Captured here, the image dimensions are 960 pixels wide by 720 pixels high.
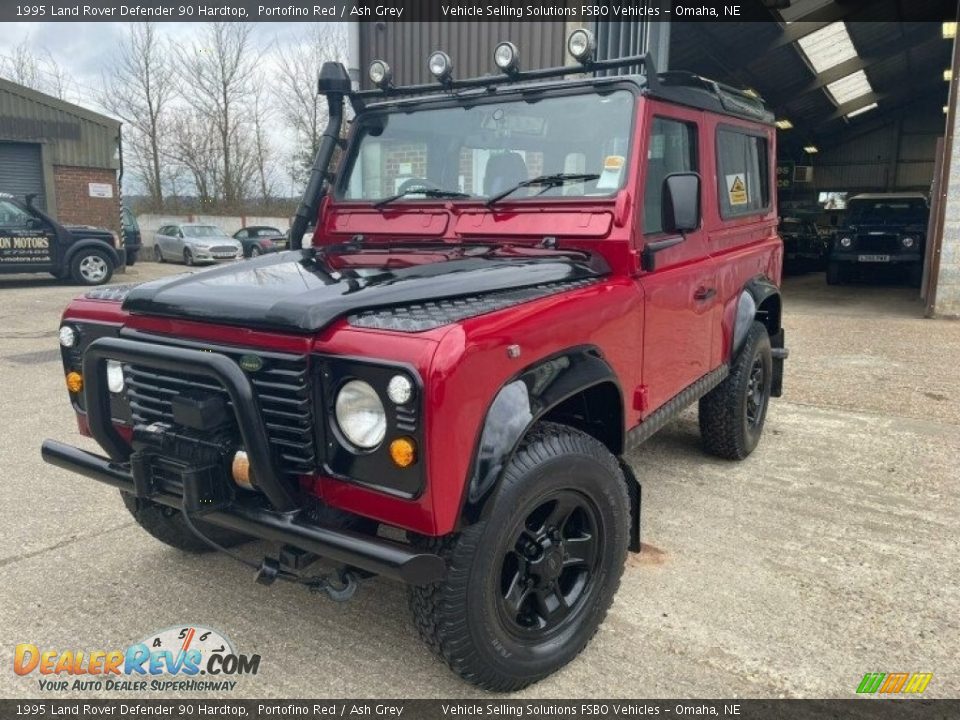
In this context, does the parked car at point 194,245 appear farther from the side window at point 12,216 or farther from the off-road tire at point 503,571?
the off-road tire at point 503,571

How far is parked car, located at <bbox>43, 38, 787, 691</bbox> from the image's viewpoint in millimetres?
2080

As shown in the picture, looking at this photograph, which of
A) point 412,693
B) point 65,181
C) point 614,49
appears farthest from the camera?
point 65,181

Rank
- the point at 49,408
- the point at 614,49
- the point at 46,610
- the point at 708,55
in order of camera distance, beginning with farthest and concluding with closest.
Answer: the point at 708,55 → the point at 614,49 → the point at 49,408 → the point at 46,610

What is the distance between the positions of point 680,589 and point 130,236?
65.6 ft

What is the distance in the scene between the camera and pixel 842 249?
15.3 m

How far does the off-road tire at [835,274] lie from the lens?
1575cm

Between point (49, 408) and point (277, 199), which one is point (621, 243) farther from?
point (277, 199)

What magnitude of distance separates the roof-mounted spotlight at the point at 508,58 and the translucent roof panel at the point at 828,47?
43.0 feet

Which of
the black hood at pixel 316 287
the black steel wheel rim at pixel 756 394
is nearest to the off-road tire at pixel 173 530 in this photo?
the black hood at pixel 316 287

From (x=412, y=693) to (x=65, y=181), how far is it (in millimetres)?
21417

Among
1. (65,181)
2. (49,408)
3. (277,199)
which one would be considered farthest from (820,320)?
Answer: (277,199)

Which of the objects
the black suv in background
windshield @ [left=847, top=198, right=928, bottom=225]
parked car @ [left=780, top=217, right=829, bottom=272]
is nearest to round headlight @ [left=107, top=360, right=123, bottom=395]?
the black suv in background

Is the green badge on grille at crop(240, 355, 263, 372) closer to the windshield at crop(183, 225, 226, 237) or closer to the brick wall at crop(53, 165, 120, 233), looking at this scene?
the brick wall at crop(53, 165, 120, 233)

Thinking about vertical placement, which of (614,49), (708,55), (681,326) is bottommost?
(681,326)
